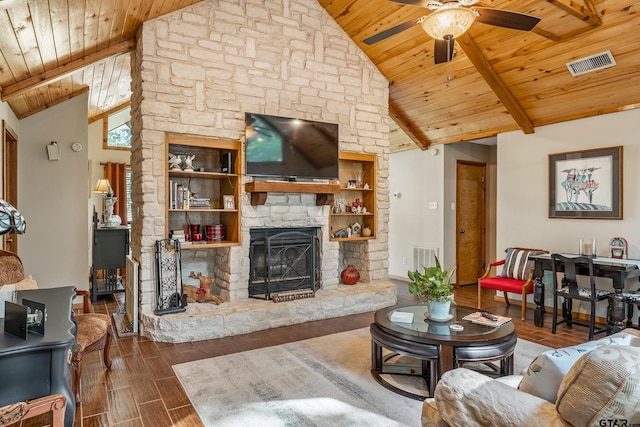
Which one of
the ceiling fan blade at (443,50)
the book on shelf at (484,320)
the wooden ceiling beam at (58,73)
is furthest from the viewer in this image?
the wooden ceiling beam at (58,73)

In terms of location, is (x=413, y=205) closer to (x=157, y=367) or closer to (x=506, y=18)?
(x=506, y=18)

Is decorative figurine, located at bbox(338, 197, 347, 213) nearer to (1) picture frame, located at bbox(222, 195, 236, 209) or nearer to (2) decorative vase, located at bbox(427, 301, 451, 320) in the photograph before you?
(1) picture frame, located at bbox(222, 195, 236, 209)

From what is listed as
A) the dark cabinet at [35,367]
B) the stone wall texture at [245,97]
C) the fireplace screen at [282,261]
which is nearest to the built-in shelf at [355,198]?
the stone wall texture at [245,97]

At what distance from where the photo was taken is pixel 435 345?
264 centimetres

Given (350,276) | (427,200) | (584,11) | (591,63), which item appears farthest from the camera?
(427,200)

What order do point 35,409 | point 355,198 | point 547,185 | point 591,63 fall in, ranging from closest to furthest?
1. point 35,409
2. point 591,63
3. point 547,185
4. point 355,198

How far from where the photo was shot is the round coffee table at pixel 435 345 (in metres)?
2.61

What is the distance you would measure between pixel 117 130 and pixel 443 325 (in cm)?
779

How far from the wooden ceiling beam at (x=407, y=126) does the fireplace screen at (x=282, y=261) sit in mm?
2503

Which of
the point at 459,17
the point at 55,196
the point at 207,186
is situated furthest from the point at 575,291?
the point at 55,196

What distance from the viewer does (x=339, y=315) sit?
4.84 meters

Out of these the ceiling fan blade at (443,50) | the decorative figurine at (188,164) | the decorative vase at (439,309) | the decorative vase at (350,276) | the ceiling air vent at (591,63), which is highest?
the ceiling air vent at (591,63)

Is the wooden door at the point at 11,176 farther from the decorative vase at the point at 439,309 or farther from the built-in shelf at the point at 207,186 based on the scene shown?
the decorative vase at the point at 439,309

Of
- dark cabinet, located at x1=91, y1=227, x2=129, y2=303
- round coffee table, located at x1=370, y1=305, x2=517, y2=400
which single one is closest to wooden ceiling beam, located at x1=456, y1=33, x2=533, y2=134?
round coffee table, located at x1=370, y1=305, x2=517, y2=400
